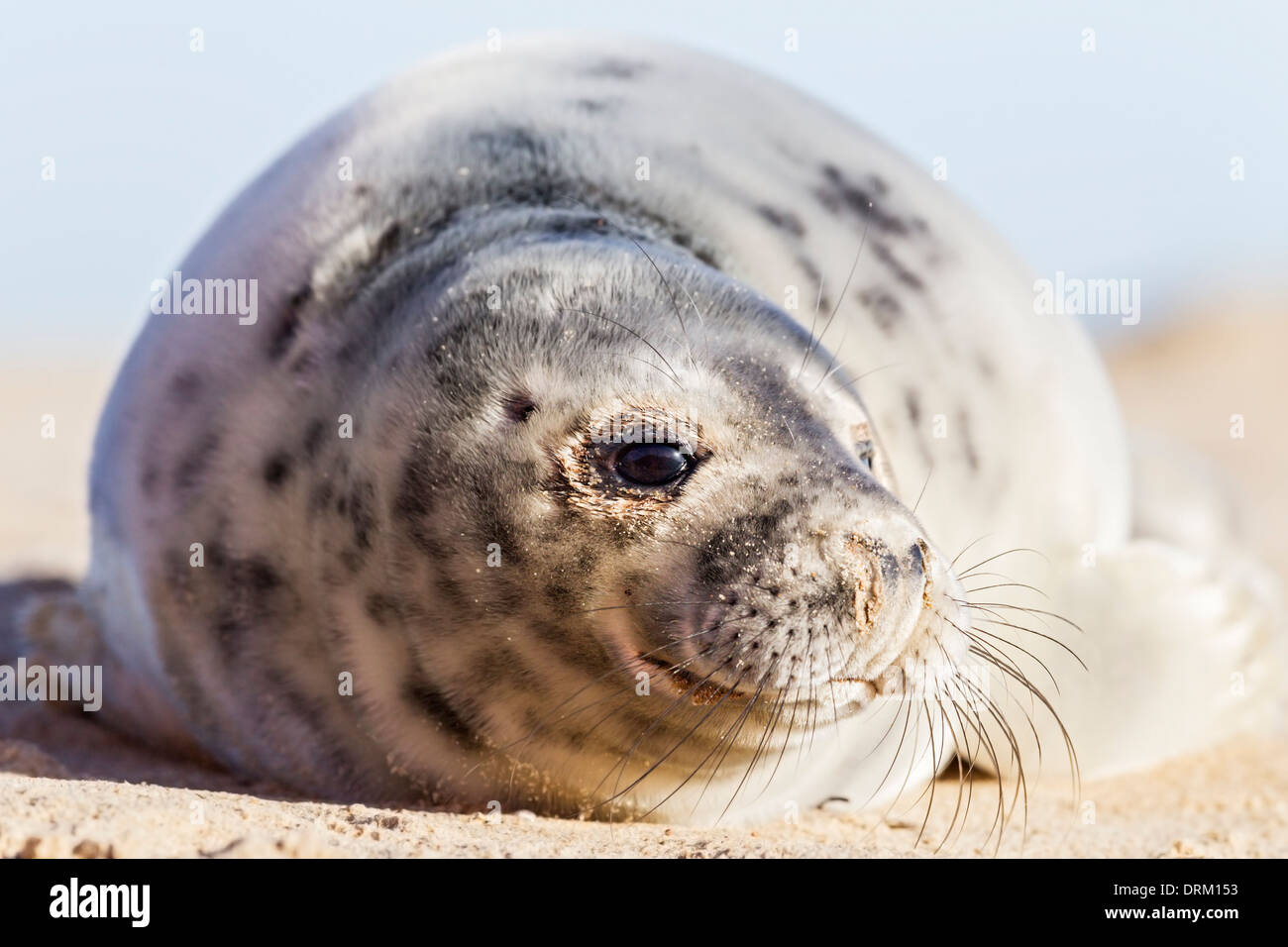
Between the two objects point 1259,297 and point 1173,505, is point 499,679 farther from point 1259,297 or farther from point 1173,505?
point 1259,297

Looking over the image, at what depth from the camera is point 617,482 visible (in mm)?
2621

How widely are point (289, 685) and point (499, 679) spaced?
0.53m

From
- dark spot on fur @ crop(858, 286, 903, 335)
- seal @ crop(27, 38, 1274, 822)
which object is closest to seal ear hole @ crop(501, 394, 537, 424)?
seal @ crop(27, 38, 1274, 822)

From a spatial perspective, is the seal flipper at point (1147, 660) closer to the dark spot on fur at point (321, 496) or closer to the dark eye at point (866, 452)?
the dark eye at point (866, 452)

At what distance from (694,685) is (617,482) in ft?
1.15

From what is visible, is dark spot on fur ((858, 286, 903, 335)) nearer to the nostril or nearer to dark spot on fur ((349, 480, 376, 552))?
the nostril

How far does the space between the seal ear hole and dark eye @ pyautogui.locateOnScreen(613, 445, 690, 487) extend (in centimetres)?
18

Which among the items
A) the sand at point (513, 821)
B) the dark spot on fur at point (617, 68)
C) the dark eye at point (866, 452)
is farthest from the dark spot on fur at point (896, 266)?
the sand at point (513, 821)

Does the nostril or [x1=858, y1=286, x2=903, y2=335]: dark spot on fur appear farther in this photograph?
[x1=858, y1=286, x2=903, y2=335]: dark spot on fur

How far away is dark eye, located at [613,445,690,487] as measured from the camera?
8.52ft

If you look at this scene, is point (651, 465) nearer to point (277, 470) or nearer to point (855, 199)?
point (277, 470)

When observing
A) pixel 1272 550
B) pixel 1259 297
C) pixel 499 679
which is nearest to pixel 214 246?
pixel 499 679

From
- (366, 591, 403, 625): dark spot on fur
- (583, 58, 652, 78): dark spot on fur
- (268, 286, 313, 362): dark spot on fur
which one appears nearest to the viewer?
(366, 591, 403, 625): dark spot on fur
